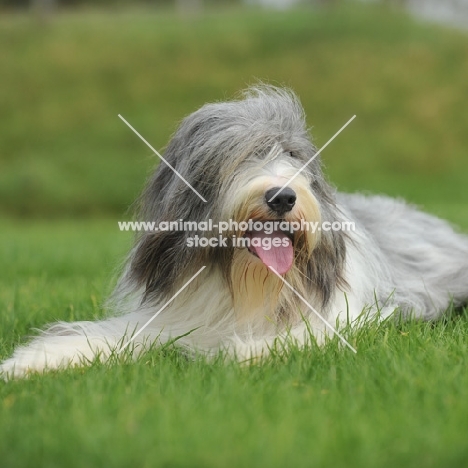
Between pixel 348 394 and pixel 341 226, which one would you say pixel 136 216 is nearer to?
pixel 341 226

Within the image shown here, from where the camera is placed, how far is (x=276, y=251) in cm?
386

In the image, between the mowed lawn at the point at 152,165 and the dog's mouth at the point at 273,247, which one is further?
the dog's mouth at the point at 273,247

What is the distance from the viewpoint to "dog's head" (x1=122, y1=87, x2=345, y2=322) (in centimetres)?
377

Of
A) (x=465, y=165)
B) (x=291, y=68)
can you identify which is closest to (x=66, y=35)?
(x=291, y=68)

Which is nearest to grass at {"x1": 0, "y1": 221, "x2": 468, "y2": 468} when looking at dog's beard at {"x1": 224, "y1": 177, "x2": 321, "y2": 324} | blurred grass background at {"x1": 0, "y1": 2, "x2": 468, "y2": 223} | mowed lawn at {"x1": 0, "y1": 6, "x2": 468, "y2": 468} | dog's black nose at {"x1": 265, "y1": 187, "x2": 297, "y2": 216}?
mowed lawn at {"x1": 0, "y1": 6, "x2": 468, "y2": 468}

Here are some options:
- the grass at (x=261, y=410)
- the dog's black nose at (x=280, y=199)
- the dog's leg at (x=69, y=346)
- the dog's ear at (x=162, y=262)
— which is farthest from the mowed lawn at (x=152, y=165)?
the dog's black nose at (x=280, y=199)

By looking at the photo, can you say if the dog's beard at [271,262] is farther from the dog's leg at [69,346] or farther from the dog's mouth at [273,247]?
the dog's leg at [69,346]

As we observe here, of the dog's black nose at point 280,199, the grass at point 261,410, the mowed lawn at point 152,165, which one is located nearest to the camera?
the grass at point 261,410

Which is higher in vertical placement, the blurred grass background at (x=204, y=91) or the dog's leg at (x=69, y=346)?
the blurred grass background at (x=204, y=91)

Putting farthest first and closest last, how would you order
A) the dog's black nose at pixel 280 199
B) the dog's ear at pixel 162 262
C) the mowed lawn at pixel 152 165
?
the dog's ear at pixel 162 262
the dog's black nose at pixel 280 199
the mowed lawn at pixel 152 165

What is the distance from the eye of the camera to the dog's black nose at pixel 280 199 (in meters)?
3.65

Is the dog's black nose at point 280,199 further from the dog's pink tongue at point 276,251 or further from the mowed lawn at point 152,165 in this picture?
the mowed lawn at point 152,165

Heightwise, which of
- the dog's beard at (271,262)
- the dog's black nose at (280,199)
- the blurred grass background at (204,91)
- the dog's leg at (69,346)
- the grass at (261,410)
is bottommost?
the grass at (261,410)

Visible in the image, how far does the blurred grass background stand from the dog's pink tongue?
44.4 feet
